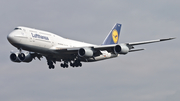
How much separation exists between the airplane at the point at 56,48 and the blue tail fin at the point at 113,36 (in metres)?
5.85

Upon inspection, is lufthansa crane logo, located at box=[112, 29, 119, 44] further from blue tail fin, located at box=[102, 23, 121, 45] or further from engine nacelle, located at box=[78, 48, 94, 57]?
engine nacelle, located at box=[78, 48, 94, 57]

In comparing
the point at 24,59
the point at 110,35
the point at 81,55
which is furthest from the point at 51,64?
the point at 110,35

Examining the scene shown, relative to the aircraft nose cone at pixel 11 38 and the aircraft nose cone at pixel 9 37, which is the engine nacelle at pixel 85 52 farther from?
the aircraft nose cone at pixel 9 37

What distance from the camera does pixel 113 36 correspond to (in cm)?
7525

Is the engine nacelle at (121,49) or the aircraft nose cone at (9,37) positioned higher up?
the aircraft nose cone at (9,37)

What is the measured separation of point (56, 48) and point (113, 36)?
61.3ft

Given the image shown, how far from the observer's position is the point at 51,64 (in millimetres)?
67188

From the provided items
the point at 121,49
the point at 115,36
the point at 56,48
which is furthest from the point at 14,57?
the point at 115,36

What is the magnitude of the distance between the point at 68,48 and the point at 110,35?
662 inches

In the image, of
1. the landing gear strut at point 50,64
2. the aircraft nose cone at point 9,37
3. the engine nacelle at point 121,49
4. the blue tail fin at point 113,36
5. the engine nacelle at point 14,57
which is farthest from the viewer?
the blue tail fin at point 113,36

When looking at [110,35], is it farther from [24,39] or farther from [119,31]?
[24,39]

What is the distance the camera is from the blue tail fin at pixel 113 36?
73.5 meters

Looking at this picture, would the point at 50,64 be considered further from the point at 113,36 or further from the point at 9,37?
the point at 113,36

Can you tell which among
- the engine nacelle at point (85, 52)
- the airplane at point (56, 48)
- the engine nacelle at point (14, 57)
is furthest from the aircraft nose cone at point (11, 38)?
the engine nacelle at point (85, 52)
